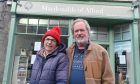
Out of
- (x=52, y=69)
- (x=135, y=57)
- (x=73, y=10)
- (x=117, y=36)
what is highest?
(x=73, y=10)

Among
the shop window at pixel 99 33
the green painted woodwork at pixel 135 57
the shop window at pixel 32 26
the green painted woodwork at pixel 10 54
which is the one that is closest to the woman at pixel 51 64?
the green painted woodwork at pixel 10 54

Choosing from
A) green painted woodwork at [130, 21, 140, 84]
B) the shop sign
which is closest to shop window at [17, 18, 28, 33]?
the shop sign

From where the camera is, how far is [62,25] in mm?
6715

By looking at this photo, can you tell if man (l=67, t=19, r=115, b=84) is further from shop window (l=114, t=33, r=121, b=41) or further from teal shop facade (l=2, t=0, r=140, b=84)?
shop window (l=114, t=33, r=121, b=41)

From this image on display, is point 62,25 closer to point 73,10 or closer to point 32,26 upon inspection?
point 73,10

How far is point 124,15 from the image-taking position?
6672 mm

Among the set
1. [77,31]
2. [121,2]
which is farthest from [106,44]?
[77,31]

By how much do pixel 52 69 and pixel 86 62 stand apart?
0.40 m

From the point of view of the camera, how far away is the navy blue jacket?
268cm

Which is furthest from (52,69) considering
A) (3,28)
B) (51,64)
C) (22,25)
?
(3,28)

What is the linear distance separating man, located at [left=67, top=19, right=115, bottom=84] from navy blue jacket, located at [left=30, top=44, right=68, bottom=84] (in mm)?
107

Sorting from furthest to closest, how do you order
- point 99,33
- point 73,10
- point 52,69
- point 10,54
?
point 99,33
point 73,10
point 10,54
point 52,69

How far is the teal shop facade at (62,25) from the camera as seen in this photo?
6484 millimetres

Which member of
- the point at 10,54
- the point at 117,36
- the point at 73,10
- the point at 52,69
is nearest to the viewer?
the point at 52,69
